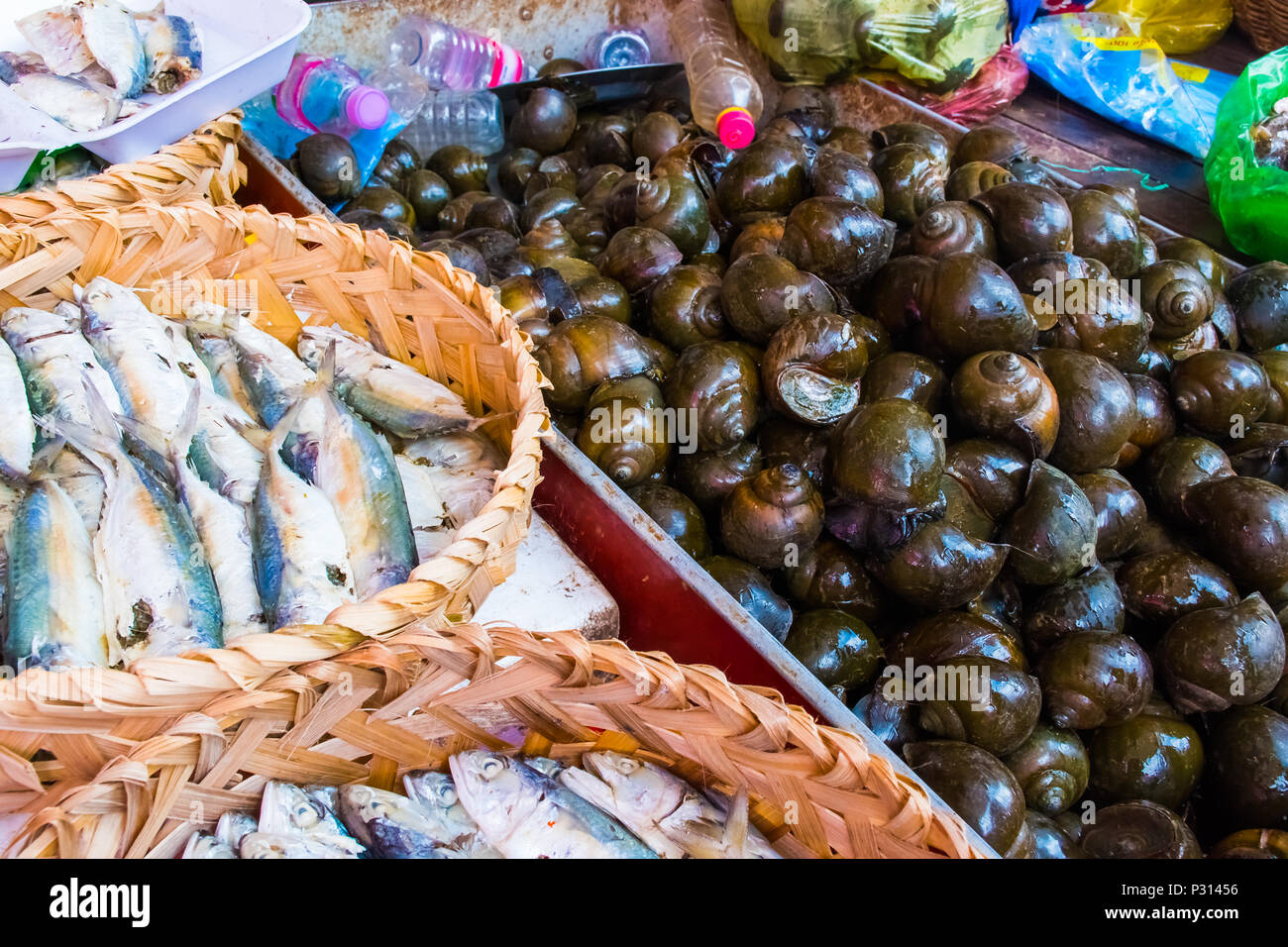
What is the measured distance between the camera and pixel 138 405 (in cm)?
180

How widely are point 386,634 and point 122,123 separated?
6.10 ft

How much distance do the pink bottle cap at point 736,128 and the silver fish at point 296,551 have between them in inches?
70.5

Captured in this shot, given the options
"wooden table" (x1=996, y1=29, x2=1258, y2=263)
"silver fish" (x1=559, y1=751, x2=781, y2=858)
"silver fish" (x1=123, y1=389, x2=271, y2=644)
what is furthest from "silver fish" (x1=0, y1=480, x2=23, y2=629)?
"wooden table" (x1=996, y1=29, x2=1258, y2=263)

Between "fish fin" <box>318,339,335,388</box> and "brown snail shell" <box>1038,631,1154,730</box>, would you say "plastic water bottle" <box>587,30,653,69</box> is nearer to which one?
"fish fin" <box>318,339,335,388</box>

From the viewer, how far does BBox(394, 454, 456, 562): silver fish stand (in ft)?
5.78

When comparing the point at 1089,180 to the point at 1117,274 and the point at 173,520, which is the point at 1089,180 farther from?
the point at 173,520

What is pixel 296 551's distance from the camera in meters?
1.56

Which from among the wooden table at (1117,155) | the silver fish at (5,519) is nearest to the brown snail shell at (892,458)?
the silver fish at (5,519)

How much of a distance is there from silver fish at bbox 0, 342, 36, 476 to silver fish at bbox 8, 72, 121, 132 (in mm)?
1139

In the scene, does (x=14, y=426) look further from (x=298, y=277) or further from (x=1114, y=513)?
(x=1114, y=513)

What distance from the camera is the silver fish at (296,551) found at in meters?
1.50

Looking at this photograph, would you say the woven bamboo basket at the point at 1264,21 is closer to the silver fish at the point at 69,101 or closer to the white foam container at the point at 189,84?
the white foam container at the point at 189,84

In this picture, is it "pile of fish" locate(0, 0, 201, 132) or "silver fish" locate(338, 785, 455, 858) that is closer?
"silver fish" locate(338, 785, 455, 858)

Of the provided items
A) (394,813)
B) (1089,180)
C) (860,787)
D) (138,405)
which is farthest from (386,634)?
(1089,180)
